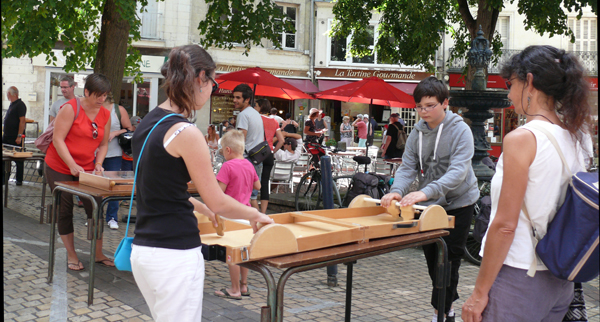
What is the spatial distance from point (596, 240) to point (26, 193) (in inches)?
415

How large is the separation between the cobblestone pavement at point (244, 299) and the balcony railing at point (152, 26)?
18521 millimetres

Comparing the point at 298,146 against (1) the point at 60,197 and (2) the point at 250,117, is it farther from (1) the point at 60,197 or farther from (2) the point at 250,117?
(1) the point at 60,197

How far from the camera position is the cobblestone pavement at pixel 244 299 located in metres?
4.42

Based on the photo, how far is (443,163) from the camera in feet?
12.7

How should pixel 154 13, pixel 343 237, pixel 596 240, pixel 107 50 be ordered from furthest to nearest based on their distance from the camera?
pixel 154 13, pixel 107 50, pixel 343 237, pixel 596 240

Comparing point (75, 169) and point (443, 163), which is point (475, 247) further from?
point (75, 169)

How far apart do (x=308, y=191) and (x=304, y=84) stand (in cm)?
1724

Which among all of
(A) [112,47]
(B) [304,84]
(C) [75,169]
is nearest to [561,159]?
(C) [75,169]

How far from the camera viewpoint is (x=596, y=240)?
1838mm

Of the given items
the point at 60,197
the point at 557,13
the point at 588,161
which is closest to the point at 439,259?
the point at 588,161

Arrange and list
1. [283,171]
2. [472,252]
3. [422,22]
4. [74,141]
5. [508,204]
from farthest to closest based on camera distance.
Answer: [422,22] < [283,171] < [472,252] < [74,141] < [508,204]

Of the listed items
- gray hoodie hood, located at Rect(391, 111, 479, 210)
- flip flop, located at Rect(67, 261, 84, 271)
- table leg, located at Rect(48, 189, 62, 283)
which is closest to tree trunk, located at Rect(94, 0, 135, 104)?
flip flop, located at Rect(67, 261, 84, 271)

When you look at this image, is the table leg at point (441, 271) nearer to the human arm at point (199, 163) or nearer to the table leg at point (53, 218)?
the human arm at point (199, 163)

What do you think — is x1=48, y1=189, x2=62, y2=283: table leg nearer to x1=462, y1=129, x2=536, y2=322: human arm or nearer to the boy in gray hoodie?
the boy in gray hoodie
